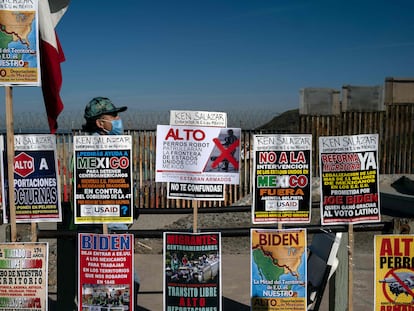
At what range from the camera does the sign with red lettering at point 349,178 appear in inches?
141

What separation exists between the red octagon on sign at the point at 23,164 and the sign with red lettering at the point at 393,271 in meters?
2.49

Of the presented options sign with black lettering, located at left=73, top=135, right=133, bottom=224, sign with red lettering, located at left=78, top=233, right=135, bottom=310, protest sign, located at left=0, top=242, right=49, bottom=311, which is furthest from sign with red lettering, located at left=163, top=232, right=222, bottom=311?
protest sign, located at left=0, top=242, right=49, bottom=311

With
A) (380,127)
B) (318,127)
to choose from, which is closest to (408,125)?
(380,127)

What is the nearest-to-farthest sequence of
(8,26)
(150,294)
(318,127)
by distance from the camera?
(8,26), (150,294), (318,127)

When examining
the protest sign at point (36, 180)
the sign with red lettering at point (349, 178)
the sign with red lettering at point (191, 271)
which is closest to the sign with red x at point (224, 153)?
the sign with red lettering at point (191, 271)

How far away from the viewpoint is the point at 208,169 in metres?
3.58

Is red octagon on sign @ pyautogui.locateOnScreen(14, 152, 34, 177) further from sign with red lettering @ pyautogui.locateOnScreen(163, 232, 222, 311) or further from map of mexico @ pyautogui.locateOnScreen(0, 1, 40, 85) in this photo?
sign with red lettering @ pyautogui.locateOnScreen(163, 232, 222, 311)

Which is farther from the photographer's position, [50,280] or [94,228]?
[50,280]

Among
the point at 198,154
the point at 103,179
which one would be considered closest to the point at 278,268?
the point at 198,154

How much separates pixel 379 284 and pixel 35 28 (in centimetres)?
299

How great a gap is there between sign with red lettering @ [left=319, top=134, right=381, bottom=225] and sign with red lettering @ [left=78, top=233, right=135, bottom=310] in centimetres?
144

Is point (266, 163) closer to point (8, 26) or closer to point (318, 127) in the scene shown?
point (8, 26)

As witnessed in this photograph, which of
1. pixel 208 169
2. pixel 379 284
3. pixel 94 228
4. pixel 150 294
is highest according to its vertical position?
pixel 208 169

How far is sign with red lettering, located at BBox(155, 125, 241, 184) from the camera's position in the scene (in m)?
3.55
